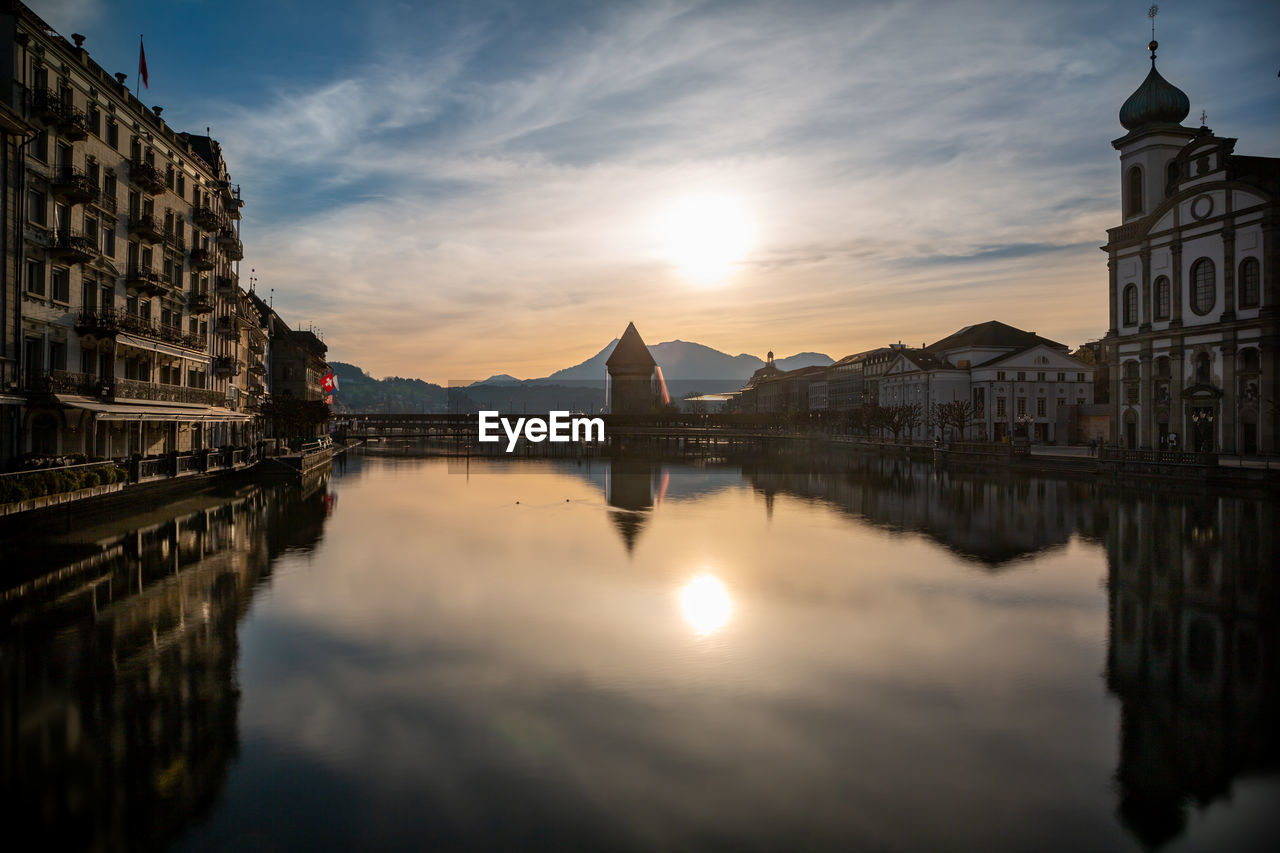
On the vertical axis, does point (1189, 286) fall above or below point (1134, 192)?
below

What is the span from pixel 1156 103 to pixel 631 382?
11437 cm

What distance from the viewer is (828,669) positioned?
1477cm

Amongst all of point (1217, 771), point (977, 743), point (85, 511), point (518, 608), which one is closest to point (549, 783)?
point (977, 743)

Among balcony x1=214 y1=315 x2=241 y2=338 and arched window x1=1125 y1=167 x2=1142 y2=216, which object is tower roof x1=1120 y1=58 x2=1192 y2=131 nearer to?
arched window x1=1125 y1=167 x2=1142 y2=216

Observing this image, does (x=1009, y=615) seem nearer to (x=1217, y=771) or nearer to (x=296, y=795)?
(x=1217, y=771)

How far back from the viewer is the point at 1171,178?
64.5 metres

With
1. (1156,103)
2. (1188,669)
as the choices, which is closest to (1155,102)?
(1156,103)

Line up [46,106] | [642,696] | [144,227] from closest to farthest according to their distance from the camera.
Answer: [642,696] → [46,106] → [144,227]

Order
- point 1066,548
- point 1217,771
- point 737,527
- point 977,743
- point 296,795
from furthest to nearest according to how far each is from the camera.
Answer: point 737,527 → point 1066,548 → point 977,743 → point 1217,771 → point 296,795

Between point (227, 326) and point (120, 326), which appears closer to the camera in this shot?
point (120, 326)

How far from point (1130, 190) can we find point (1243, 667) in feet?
216

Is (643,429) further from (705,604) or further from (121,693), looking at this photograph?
(121,693)

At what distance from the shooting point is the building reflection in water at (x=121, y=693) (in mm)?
8930

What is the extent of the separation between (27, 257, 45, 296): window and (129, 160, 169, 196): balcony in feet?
33.9
